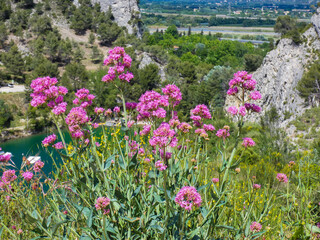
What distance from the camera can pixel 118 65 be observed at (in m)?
2.57

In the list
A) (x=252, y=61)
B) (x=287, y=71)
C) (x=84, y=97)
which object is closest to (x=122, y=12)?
(x=252, y=61)

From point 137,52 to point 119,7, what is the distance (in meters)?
16.1

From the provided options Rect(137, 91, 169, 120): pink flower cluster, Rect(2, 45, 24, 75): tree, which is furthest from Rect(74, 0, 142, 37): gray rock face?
Rect(137, 91, 169, 120): pink flower cluster

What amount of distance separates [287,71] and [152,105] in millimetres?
18771

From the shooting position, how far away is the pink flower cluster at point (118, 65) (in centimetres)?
250

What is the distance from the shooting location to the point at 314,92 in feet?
51.9

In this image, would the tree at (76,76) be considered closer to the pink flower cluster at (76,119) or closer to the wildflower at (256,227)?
the pink flower cluster at (76,119)

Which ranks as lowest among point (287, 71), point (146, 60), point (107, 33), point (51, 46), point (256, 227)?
point (146, 60)

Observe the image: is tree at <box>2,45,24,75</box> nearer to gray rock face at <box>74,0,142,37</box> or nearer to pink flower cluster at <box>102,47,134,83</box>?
gray rock face at <box>74,0,142,37</box>

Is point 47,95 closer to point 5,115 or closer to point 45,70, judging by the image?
point 5,115

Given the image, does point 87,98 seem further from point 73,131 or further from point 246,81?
point 246,81

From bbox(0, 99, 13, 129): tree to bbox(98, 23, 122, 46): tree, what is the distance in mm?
23256

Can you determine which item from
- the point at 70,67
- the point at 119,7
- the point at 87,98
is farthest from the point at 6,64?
the point at 87,98

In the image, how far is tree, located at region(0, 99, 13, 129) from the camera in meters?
27.5
